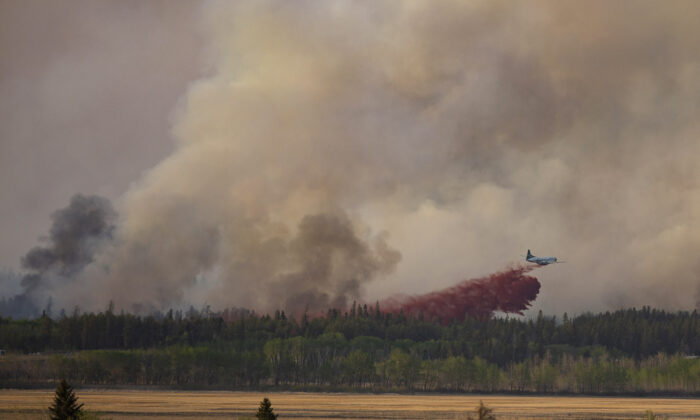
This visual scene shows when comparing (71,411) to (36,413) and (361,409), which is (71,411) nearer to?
(36,413)

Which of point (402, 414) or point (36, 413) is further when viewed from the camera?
point (402, 414)

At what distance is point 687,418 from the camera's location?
186250mm

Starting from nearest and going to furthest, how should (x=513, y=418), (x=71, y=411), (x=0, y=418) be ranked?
(x=71, y=411), (x=0, y=418), (x=513, y=418)

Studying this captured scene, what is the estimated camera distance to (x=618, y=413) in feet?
655

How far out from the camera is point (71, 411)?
8762 centimetres

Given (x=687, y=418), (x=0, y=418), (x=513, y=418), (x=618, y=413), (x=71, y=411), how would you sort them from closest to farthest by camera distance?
(x=71, y=411) → (x=0, y=418) → (x=513, y=418) → (x=687, y=418) → (x=618, y=413)

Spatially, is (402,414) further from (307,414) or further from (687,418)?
(687,418)

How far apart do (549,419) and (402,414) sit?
27969 mm

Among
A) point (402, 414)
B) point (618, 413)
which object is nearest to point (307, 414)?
point (402, 414)

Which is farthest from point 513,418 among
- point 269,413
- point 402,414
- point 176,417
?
point 269,413

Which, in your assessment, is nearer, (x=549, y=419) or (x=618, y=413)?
(x=549, y=419)

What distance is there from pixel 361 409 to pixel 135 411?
48.5 metres

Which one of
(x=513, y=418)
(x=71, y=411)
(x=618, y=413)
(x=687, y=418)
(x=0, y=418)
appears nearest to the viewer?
(x=71, y=411)

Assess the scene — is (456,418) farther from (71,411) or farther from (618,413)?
(71,411)
